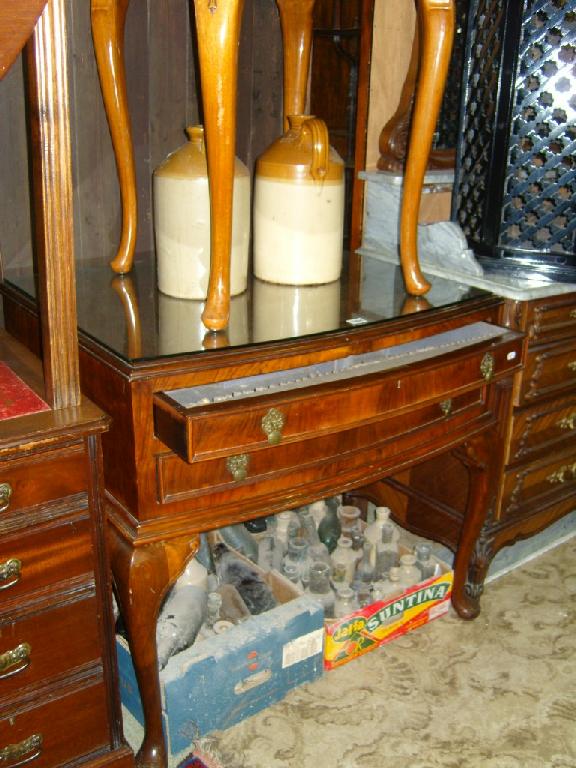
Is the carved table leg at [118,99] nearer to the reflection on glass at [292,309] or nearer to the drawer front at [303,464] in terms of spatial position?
the reflection on glass at [292,309]

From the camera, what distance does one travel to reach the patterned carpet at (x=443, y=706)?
145 centimetres

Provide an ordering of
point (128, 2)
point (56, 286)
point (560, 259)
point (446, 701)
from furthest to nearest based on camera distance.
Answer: point (560, 259), point (446, 701), point (128, 2), point (56, 286)

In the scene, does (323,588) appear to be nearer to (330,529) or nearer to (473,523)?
(330,529)

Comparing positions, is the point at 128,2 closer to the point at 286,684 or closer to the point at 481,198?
the point at 481,198

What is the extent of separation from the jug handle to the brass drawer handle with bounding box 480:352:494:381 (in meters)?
0.45

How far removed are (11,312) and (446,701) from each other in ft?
3.86

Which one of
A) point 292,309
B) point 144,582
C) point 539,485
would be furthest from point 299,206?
point 539,485

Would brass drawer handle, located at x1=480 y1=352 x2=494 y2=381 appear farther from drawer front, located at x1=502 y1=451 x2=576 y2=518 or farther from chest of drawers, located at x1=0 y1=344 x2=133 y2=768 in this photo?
chest of drawers, located at x1=0 y1=344 x2=133 y2=768

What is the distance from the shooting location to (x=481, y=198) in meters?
1.78

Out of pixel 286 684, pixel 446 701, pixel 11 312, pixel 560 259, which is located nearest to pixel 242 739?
pixel 286 684

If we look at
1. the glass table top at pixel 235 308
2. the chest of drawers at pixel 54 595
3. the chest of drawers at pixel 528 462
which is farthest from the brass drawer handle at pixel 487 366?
the chest of drawers at pixel 54 595

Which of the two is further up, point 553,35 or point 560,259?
point 553,35

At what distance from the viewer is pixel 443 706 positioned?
1.57 m

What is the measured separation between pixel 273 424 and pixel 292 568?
0.78 metres
